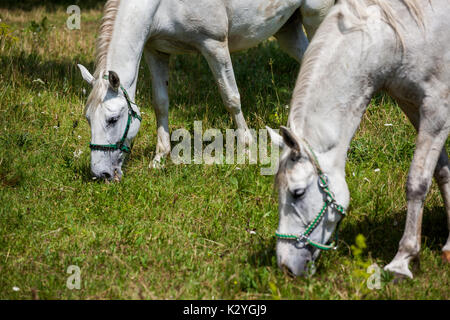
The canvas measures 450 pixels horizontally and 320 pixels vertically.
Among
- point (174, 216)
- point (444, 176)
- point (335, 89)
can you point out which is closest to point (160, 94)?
point (174, 216)

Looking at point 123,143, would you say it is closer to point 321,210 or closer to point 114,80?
point 114,80

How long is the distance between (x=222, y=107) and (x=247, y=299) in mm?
3773

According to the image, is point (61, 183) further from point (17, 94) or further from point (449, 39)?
point (449, 39)

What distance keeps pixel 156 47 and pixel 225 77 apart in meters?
0.75

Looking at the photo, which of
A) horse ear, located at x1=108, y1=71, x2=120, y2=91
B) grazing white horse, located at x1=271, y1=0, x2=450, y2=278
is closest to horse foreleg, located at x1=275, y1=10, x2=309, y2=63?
horse ear, located at x1=108, y1=71, x2=120, y2=91

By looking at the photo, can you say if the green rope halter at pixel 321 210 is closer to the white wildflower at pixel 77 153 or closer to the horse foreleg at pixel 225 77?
the horse foreleg at pixel 225 77

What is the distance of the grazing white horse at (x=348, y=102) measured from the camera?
128 inches

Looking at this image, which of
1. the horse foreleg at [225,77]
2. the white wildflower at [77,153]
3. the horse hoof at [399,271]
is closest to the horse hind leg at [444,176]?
the horse hoof at [399,271]

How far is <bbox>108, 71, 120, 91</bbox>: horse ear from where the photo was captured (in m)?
4.73

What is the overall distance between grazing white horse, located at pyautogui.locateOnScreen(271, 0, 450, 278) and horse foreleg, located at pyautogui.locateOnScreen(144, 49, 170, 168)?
251 cm

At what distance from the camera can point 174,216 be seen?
14.5 feet

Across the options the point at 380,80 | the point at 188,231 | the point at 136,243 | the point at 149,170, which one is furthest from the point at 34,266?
the point at 380,80

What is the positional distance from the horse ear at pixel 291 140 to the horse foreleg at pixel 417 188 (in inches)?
33.8

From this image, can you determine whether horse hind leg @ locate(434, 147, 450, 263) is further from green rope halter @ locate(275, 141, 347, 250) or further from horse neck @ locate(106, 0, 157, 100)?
horse neck @ locate(106, 0, 157, 100)
